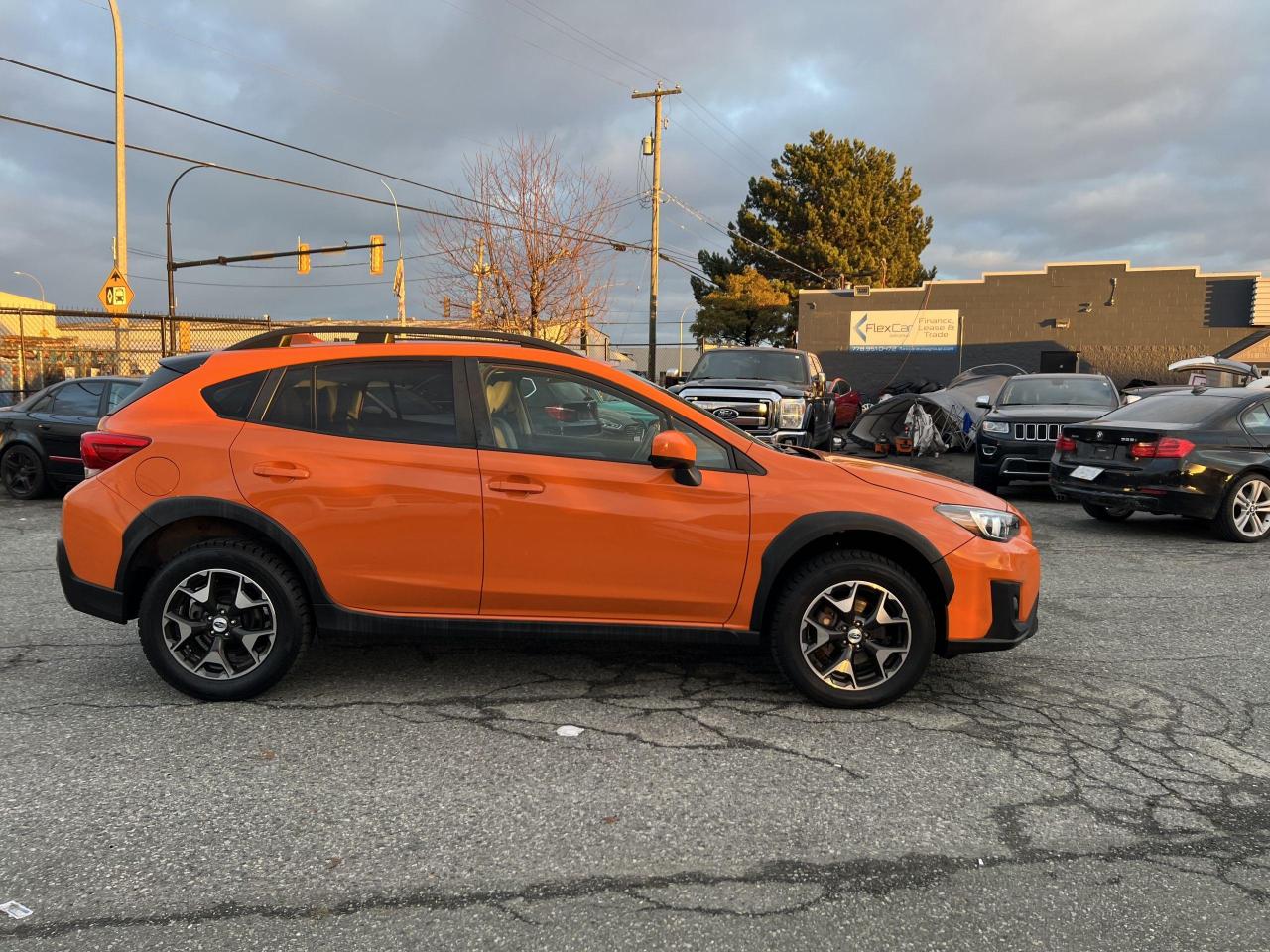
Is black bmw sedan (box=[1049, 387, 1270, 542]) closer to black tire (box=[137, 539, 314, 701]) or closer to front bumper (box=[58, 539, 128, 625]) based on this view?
black tire (box=[137, 539, 314, 701])

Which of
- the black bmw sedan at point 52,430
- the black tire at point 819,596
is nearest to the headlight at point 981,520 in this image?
the black tire at point 819,596

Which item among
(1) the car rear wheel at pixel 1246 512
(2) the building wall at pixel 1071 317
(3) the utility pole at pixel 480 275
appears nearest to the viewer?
(1) the car rear wheel at pixel 1246 512

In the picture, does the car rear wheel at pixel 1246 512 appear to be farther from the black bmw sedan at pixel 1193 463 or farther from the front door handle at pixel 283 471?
the front door handle at pixel 283 471

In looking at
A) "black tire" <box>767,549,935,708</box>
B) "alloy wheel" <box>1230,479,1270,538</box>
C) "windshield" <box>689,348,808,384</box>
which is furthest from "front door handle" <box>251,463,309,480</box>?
"windshield" <box>689,348,808,384</box>

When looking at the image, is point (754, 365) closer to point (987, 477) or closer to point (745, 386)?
point (745, 386)

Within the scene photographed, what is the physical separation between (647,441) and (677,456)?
10.5 inches

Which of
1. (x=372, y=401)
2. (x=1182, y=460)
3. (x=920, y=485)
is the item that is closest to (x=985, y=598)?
(x=920, y=485)

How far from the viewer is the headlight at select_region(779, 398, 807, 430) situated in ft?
40.3

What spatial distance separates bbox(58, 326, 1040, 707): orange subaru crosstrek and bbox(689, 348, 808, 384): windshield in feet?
30.7

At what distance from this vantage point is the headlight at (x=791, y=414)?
483 inches

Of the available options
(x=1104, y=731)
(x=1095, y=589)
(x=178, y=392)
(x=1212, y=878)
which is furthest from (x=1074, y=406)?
(x=178, y=392)

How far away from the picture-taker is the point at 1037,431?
36.7 ft

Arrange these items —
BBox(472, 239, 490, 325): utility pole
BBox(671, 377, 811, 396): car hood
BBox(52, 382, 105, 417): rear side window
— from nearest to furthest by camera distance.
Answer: BBox(52, 382, 105, 417): rear side window < BBox(671, 377, 811, 396): car hood < BBox(472, 239, 490, 325): utility pole

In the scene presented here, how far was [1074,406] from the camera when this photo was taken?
40.0 feet
